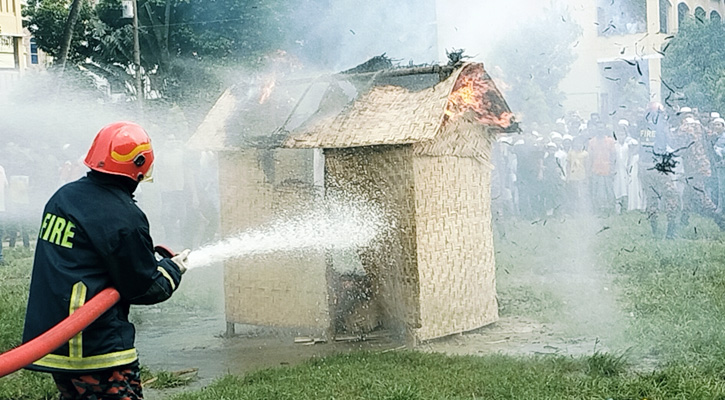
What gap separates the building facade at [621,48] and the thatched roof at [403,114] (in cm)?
387

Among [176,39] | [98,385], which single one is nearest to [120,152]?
[98,385]

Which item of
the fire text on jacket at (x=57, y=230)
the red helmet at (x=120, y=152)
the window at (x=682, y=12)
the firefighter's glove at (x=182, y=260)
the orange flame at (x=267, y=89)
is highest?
the window at (x=682, y=12)

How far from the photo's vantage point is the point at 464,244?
27.5 feet

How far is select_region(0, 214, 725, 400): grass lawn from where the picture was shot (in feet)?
20.2

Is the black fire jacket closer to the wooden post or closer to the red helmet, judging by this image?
the red helmet

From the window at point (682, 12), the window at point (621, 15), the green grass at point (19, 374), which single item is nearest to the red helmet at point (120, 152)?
the green grass at point (19, 374)

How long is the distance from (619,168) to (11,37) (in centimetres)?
1781

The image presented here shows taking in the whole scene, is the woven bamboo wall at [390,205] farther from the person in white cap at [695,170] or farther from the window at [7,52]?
the window at [7,52]

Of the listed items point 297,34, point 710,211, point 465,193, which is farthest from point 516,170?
point 465,193

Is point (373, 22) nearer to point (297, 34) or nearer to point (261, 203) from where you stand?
point (297, 34)

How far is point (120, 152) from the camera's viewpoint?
4590 mm

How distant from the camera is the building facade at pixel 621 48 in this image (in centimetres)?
1191

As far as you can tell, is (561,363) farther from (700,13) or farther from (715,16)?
(715,16)

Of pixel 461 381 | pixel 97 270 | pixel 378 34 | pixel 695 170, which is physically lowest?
pixel 461 381
